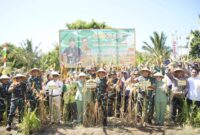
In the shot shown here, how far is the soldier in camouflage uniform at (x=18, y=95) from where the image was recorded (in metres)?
7.88

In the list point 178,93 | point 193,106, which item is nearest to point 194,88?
point 178,93

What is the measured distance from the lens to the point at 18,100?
7.91 m

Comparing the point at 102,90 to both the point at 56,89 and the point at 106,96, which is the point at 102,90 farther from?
the point at 56,89

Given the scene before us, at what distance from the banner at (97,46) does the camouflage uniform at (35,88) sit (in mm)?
4773

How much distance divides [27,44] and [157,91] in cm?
2407

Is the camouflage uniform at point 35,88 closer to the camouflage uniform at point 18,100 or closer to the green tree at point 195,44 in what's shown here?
the camouflage uniform at point 18,100

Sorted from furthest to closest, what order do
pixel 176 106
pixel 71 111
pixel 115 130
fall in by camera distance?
pixel 71 111, pixel 176 106, pixel 115 130

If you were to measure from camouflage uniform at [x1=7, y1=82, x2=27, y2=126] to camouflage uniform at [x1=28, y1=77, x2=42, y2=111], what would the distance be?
0.74 ft

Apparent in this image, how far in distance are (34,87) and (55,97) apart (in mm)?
643

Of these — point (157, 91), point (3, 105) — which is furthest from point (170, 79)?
point (3, 105)

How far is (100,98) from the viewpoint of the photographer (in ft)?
26.5

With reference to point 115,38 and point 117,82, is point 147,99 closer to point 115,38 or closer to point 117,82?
point 117,82

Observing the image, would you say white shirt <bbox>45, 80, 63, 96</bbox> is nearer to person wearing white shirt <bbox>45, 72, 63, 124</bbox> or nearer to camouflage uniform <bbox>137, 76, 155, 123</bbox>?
person wearing white shirt <bbox>45, 72, 63, 124</bbox>

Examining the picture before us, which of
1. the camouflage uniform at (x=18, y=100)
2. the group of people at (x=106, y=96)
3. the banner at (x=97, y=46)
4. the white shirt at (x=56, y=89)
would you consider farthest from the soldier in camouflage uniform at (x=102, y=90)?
the banner at (x=97, y=46)
